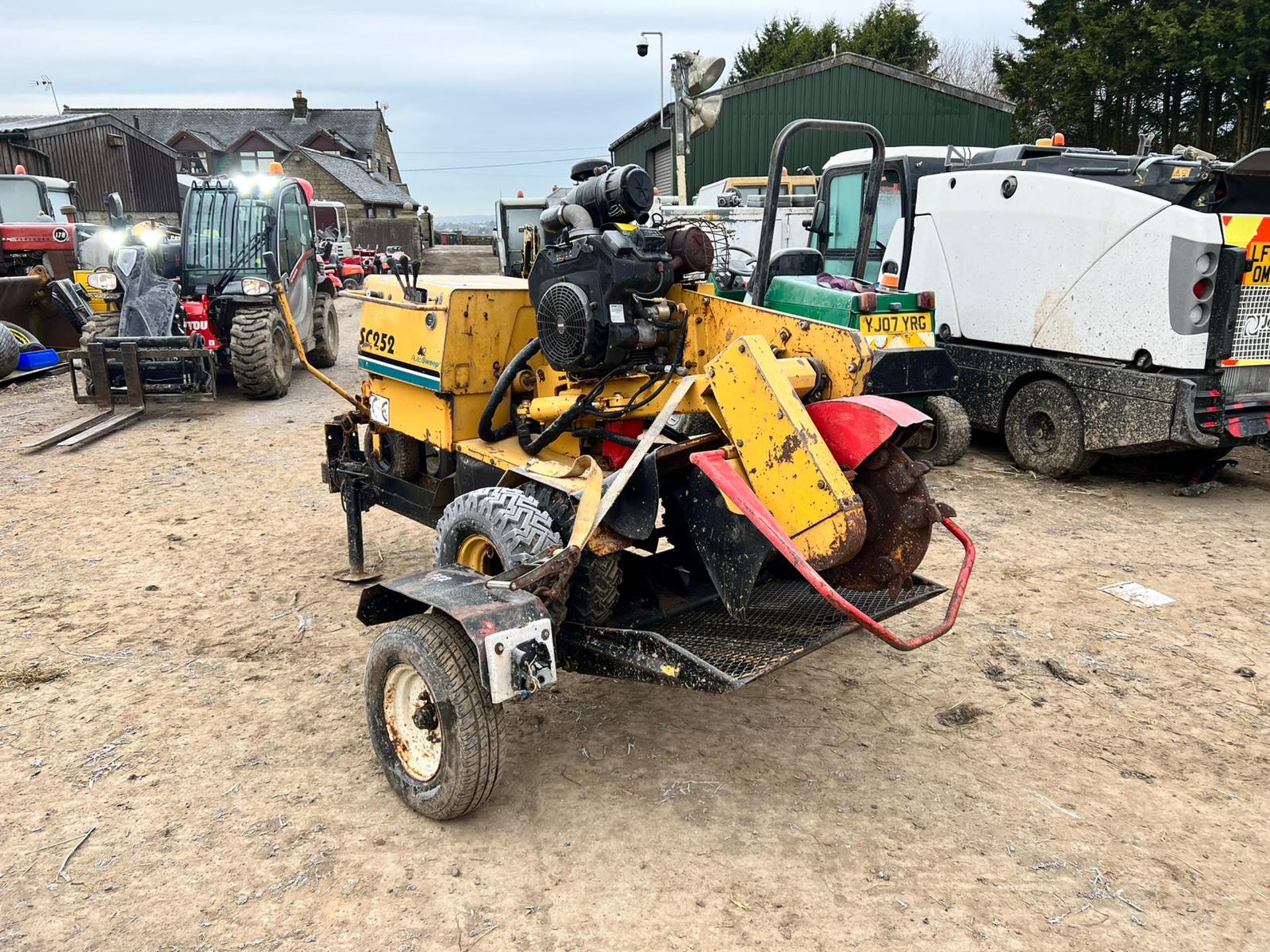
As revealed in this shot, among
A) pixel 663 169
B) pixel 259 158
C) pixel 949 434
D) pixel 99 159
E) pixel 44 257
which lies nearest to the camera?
pixel 949 434

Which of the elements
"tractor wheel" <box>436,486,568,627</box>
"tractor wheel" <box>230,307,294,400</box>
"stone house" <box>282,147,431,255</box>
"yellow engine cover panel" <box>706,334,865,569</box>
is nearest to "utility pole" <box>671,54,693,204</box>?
"tractor wheel" <box>230,307,294,400</box>

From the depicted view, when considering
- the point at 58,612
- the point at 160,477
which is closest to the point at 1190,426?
the point at 58,612

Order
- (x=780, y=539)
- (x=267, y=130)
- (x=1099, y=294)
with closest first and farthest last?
(x=780, y=539)
(x=1099, y=294)
(x=267, y=130)

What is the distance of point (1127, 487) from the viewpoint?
6.77 meters

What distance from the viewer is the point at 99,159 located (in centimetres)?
2847

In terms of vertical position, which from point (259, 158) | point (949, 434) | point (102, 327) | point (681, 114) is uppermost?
point (259, 158)

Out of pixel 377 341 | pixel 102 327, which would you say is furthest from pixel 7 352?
pixel 377 341

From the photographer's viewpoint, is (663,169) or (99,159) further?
(99,159)

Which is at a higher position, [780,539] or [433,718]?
[780,539]

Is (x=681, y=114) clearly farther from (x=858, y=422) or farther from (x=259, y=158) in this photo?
(x=259, y=158)

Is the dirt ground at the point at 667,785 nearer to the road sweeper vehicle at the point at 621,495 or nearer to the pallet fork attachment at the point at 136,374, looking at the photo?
the road sweeper vehicle at the point at 621,495

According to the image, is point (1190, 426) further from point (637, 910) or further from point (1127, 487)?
point (637, 910)

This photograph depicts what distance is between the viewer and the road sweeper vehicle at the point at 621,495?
2787 millimetres

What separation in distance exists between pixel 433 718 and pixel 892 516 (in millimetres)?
1613
